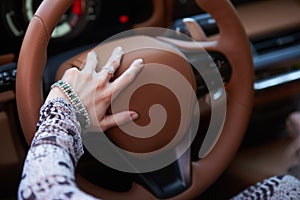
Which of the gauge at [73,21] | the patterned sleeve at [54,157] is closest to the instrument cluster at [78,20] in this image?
the gauge at [73,21]

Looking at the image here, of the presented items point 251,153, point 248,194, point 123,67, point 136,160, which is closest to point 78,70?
point 123,67

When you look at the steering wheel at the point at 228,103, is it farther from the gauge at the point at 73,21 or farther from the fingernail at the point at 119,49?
the gauge at the point at 73,21

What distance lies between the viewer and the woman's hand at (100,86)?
32.7 inches

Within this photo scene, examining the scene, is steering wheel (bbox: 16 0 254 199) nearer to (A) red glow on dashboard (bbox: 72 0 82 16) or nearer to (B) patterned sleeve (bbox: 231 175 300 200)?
(B) patterned sleeve (bbox: 231 175 300 200)

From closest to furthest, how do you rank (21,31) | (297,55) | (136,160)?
(136,160) → (21,31) → (297,55)

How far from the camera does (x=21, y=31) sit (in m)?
1.20

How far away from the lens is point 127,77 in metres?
0.87

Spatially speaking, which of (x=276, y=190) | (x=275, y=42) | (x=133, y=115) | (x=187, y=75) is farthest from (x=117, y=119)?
(x=275, y=42)

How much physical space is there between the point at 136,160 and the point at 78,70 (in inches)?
7.7

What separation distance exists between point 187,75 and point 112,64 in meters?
0.14

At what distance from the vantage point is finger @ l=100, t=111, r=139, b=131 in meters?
0.86

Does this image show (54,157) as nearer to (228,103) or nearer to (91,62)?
(91,62)

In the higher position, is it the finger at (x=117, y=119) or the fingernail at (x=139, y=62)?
the fingernail at (x=139, y=62)

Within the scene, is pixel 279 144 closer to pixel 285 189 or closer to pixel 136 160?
pixel 285 189
